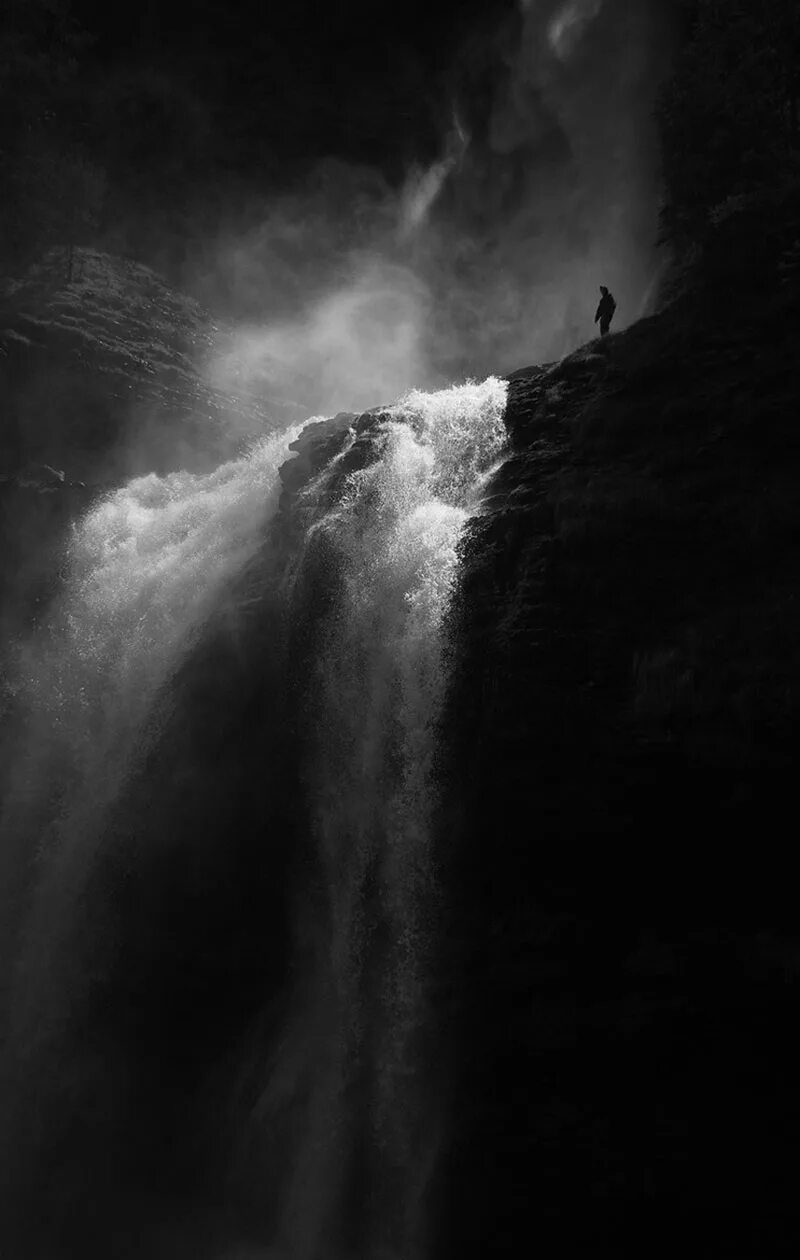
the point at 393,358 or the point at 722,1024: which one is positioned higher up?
the point at 393,358

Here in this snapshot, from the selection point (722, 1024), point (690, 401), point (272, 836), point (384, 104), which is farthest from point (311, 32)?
point (722, 1024)

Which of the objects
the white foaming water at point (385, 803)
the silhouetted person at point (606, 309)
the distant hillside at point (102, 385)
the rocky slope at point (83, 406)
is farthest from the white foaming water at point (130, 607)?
the silhouetted person at point (606, 309)

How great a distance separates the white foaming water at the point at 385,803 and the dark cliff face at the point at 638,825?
0.55m

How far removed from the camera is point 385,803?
546 inches

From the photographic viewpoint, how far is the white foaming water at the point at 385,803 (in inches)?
468

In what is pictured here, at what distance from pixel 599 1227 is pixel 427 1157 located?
86.1 inches

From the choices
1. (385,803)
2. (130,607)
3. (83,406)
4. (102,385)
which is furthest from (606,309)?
(83,406)

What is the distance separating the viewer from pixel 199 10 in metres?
36.6

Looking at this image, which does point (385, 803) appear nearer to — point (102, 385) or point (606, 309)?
point (606, 309)

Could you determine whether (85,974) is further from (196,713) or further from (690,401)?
(690,401)

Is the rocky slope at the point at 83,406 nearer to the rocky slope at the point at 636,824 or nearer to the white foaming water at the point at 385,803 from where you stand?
the white foaming water at the point at 385,803

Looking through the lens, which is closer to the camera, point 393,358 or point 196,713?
point 196,713

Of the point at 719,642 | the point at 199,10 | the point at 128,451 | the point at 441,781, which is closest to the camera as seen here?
the point at 719,642

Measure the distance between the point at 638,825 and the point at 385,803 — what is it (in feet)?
12.7
